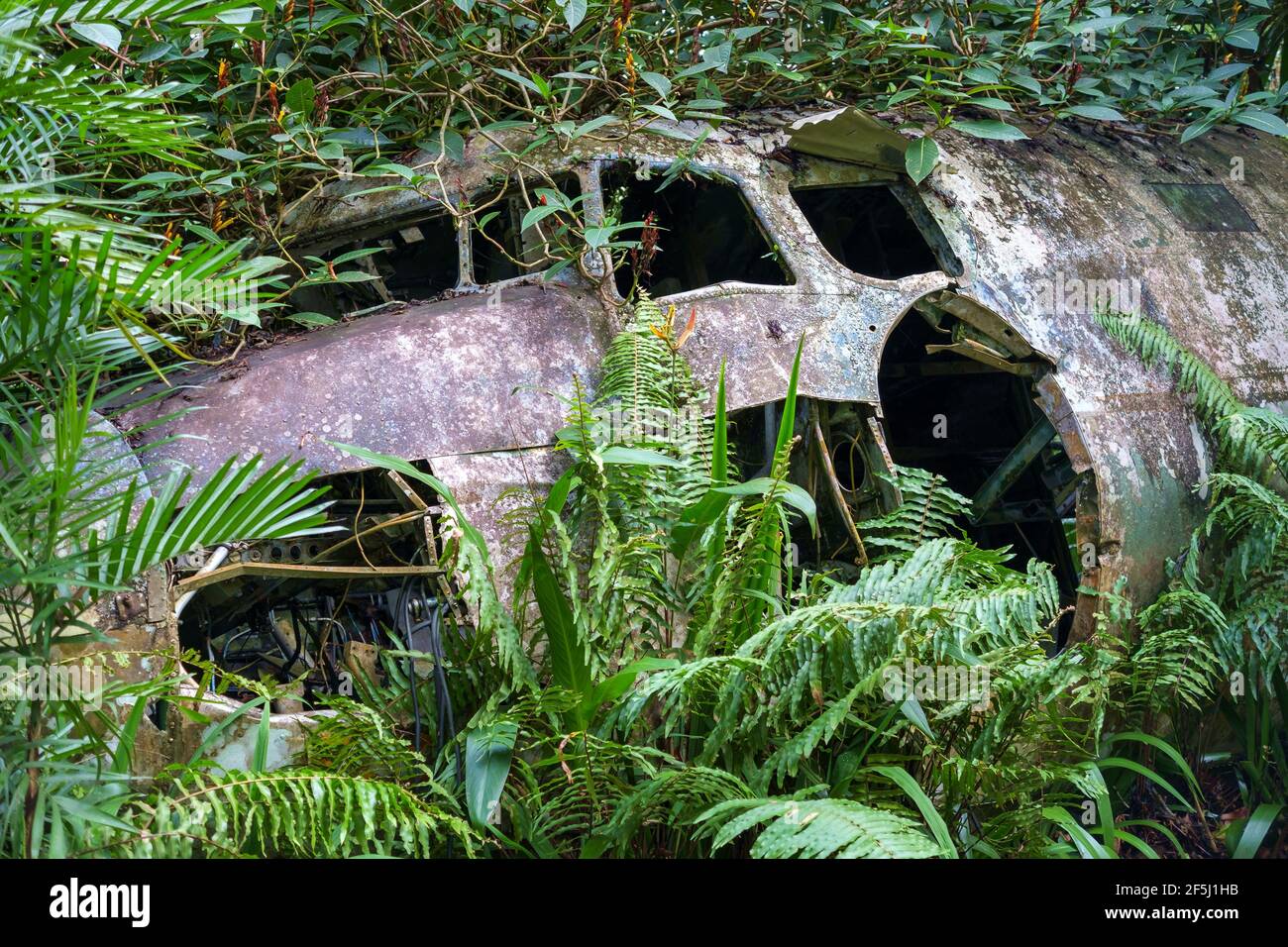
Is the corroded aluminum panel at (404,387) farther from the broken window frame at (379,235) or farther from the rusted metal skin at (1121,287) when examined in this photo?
the rusted metal skin at (1121,287)

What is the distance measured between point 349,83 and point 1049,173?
3.14m

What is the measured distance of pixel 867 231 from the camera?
7.17 meters

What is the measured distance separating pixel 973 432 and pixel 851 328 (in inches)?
95.1

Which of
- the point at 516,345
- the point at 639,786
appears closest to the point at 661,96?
the point at 516,345

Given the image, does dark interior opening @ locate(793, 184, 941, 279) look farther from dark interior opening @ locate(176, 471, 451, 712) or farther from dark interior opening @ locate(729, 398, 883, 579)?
dark interior opening @ locate(176, 471, 451, 712)

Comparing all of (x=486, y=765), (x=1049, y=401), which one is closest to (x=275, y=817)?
(x=486, y=765)

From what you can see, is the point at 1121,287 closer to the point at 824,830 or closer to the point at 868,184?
the point at 868,184

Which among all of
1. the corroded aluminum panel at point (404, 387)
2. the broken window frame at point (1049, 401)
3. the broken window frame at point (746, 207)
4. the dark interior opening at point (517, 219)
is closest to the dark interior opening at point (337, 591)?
the corroded aluminum panel at point (404, 387)

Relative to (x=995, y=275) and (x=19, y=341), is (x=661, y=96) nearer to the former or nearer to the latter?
(x=995, y=275)

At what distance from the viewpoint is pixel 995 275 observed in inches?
223

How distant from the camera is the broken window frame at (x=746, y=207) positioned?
523cm

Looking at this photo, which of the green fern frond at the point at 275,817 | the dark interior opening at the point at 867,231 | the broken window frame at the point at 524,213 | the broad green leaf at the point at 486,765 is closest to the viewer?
the green fern frond at the point at 275,817

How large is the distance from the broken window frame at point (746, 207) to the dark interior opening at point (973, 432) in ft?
5.26

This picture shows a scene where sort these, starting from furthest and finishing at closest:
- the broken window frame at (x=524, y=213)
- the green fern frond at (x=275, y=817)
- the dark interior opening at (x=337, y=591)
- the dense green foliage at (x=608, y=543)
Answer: the broken window frame at (x=524, y=213) < the dark interior opening at (x=337, y=591) < the dense green foliage at (x=608, y=543) < the green fern frond at (x=275, y=817)
